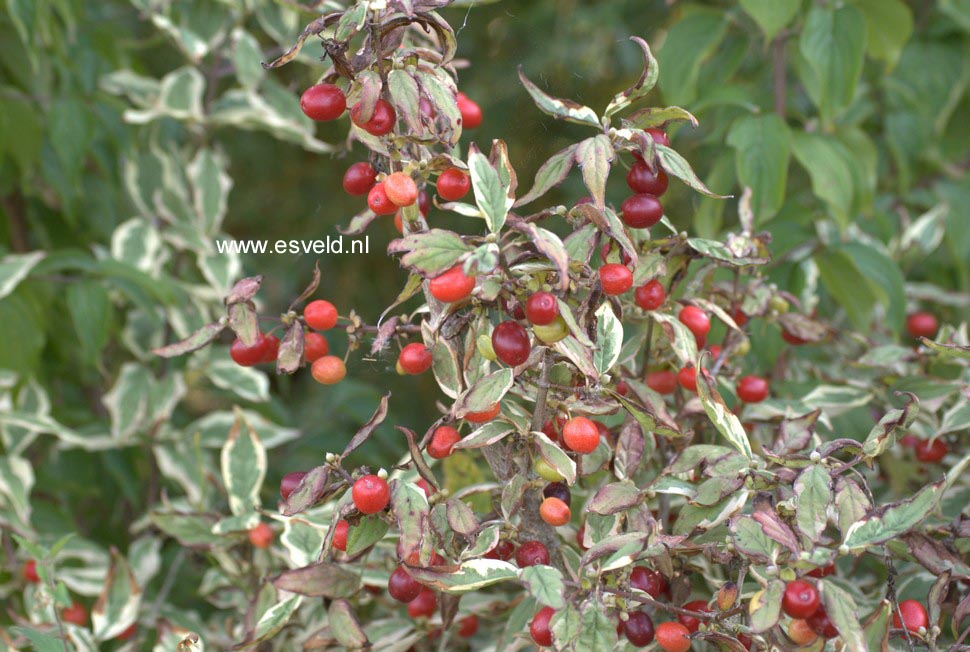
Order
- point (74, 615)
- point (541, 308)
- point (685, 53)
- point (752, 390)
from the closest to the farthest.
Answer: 1. point (541, 308)
2. point (752, 390)
3. point (74, 615)
4. point (685, 53)

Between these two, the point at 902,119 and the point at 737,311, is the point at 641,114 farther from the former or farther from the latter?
the point at 902,119

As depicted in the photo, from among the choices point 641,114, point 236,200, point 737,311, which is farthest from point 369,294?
point 641,114

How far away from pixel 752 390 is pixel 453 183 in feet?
1.34

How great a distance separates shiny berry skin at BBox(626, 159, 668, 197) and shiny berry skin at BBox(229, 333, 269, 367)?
334 millimetres

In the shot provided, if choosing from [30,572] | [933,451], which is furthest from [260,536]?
[933,451]

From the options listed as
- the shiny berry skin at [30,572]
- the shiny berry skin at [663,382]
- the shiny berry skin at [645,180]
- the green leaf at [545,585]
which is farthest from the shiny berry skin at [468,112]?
the shiny berry skin at [30,572]

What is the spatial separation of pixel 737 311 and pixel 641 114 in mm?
300

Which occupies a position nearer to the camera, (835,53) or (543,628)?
(543,628)

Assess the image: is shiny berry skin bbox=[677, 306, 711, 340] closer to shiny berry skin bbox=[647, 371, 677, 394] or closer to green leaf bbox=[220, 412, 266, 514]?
shiny berry skin bbox=[647, 371, 677, 394]

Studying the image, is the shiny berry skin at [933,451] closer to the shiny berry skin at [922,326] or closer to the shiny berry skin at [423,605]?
the shiny berry skin at [922,326]

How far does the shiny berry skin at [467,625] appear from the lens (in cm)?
99

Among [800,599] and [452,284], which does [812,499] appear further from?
[452,284]

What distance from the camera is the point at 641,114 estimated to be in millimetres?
747

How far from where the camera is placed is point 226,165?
1.57 metres
